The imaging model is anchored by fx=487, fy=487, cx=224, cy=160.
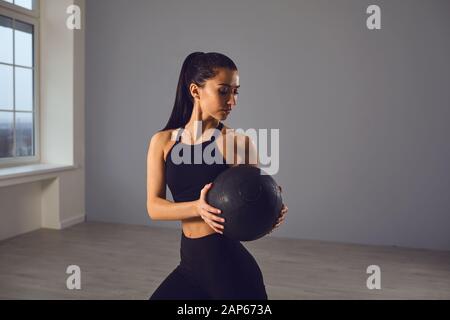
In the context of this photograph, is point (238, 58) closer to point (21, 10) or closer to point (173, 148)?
point (21, 10)

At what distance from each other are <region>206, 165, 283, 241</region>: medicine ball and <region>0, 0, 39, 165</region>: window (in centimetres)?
366

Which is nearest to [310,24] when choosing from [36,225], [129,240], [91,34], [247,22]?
Answer: [247,22]

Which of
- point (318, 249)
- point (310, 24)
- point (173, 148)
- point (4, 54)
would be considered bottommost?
point (318, 249)

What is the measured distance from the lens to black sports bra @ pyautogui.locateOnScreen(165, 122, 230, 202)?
59.1 inches

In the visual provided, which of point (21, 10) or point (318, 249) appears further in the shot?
point (21, 10)

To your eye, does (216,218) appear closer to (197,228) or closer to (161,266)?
(197,228)

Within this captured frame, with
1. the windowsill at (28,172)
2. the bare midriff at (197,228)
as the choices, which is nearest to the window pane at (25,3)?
the windowsill at (28,172)

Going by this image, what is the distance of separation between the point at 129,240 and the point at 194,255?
3.05m

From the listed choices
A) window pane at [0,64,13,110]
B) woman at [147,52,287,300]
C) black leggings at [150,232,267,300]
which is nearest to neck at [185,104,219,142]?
woman at [147,52,287,300]

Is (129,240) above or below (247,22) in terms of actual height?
below

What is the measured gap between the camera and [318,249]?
14.1 ft

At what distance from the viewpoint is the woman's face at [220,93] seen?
1457 millimetres

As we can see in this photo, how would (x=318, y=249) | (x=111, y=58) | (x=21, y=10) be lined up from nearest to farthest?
(x=318, y=249) → (x=21, y=10) → (x=111, y=58)

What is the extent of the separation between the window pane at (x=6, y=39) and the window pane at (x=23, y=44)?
78mm
